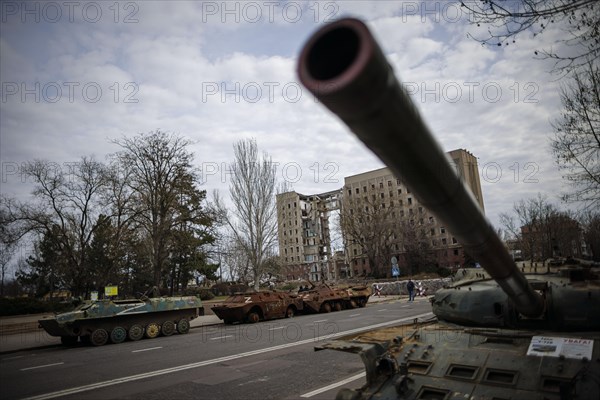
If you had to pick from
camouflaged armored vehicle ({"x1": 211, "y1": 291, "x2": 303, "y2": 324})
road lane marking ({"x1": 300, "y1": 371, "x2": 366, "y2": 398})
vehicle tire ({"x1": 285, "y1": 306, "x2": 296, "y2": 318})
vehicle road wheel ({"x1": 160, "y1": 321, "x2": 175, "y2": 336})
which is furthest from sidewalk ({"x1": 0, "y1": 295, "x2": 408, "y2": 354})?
road lane marking ({"x1": 300, "y1": 371, "x2": 366, "y2": 398})

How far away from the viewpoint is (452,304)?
18.0 feet

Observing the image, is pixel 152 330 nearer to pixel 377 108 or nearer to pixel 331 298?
pixel 331 298

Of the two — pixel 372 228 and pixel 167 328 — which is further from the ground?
pixel 372 228

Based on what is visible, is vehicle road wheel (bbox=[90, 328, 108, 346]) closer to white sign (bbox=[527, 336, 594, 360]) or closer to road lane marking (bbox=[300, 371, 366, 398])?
road lane marking (bbox=[300, 371, 366, 398])

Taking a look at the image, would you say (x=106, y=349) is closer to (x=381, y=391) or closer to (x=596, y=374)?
(x=381, y=391)

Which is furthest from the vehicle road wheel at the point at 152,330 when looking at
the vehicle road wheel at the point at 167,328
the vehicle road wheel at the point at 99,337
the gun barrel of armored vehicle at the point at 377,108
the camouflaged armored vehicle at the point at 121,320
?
the gun barrel of armored vehicle at the point at 377,108

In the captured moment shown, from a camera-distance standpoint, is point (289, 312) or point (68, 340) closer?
point (68, 340)

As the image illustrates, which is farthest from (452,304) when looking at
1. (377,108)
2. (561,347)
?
(377,108)

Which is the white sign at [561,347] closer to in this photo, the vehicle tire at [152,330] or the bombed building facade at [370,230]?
the vehicle tire at [152,330]

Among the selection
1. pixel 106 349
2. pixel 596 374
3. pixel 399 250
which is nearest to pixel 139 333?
pixel 106 349

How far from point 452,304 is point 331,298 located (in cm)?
1771

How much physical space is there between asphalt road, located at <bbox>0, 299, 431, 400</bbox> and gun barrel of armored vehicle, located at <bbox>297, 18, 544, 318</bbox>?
17.8 feet

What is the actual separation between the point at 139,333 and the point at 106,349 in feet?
7.80

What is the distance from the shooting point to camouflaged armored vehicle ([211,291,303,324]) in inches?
726
